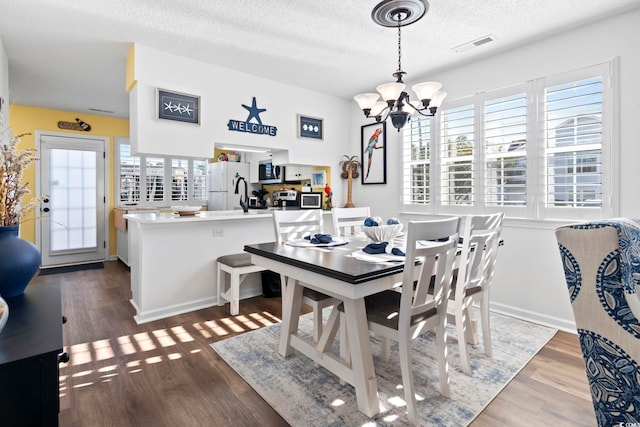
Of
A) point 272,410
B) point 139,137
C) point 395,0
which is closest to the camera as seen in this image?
point 272,410

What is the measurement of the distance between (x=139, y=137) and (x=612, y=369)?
11.4ft

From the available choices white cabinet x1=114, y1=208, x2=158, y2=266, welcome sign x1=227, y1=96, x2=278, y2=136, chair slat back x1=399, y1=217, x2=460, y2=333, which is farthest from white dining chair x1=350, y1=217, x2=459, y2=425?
white cabinet x1=114, y1=208, x2=158, y2=266

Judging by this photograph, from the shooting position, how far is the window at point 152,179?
227 inches

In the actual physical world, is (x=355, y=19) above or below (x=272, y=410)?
above

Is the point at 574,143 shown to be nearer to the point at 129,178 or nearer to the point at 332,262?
the point at 332,262

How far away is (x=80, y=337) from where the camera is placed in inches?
103

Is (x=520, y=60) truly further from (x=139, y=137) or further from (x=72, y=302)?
(x=72, y=302)

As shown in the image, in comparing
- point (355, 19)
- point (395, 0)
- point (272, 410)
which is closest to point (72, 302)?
point (272, 410)

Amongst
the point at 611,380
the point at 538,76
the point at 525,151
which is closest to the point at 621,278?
the point at 611,380

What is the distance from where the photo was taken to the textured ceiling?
7.93 ft

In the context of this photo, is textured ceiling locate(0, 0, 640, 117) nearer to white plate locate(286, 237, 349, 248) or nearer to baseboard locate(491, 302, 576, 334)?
white plate locate(286, 237, 349, 248)

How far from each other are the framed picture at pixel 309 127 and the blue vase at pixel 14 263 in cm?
319

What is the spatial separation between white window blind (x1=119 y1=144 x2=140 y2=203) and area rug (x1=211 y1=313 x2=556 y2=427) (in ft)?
14.2

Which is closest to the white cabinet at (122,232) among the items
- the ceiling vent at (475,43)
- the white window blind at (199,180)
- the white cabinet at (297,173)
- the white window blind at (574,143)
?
the white window blind at (199,180)
